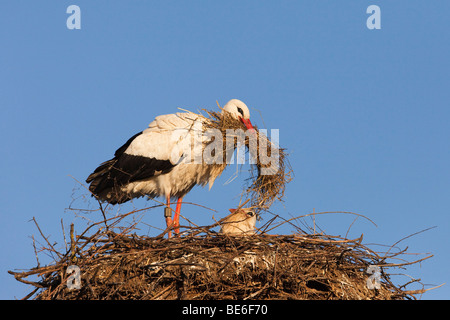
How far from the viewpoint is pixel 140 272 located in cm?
491

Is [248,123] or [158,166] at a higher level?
[248,123]

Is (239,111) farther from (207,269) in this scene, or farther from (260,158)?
(207,269)

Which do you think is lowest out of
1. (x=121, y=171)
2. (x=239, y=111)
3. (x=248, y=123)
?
(x=121, y=171)

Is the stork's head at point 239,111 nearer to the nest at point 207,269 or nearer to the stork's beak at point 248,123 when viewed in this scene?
the stork's beak at point 248,123

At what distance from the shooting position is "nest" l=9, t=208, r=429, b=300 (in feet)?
15.8

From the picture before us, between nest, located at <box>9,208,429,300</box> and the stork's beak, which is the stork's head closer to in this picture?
the stork's beak

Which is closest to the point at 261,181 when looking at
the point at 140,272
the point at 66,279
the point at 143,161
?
the point at 143,161

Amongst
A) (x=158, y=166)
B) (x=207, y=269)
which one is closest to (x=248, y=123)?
(x=158, y=166)

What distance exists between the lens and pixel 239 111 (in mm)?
7180

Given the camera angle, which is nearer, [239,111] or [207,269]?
[207,269]

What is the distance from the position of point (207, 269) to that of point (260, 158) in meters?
2.24

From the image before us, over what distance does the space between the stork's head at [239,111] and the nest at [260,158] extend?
70 millimetres
